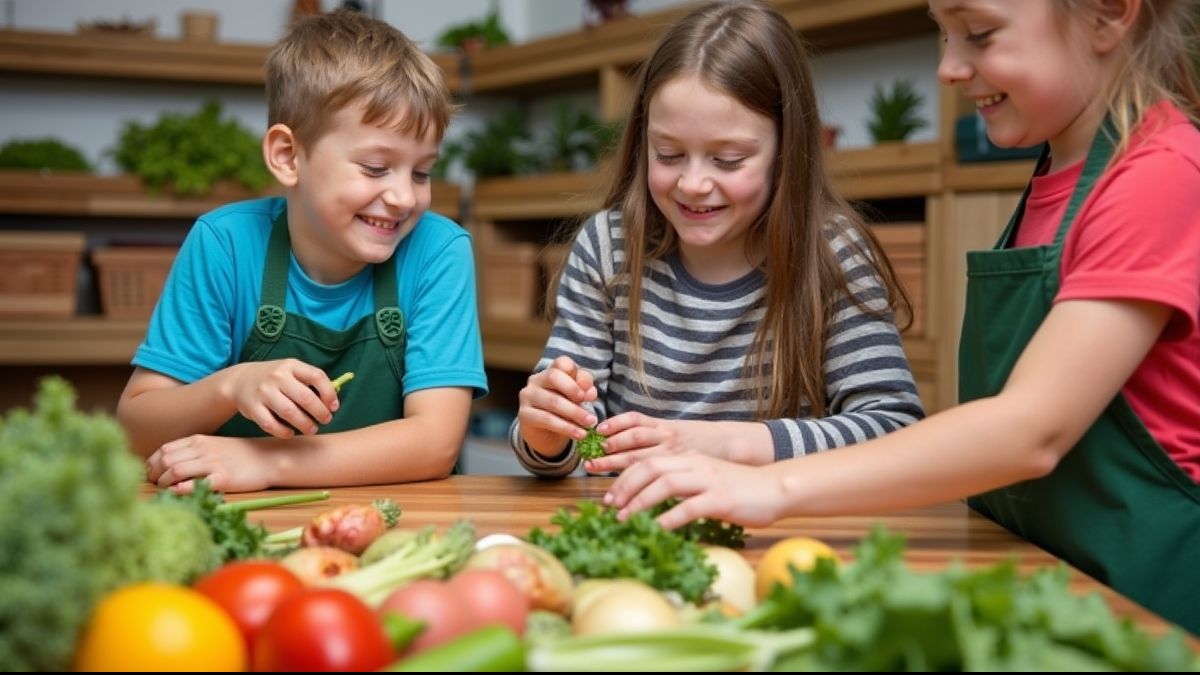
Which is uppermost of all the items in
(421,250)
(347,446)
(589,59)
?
(589,59)

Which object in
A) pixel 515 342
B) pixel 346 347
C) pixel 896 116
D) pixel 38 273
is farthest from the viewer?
pixel 515 342

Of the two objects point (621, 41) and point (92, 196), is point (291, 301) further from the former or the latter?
point (92, 196)

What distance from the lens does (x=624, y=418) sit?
142 cm

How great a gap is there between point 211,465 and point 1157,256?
3.44 ft

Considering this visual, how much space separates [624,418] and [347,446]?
378mm

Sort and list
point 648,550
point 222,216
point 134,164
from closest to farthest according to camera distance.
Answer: point 648,550 → point 222,216 → point 134,164

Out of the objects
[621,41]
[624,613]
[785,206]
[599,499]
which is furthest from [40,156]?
[624,613]

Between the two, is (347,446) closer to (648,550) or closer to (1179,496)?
(648,550)

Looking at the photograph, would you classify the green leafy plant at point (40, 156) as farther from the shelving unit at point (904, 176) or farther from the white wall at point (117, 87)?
the shelving unit at point (904, 176)

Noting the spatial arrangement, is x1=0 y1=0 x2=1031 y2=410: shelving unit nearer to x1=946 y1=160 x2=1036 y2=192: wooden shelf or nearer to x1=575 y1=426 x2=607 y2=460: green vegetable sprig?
x1=946 y1=160 x2=1036 y2=192: wooden shelf

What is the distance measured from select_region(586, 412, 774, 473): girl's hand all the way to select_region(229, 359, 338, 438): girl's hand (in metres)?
0.32

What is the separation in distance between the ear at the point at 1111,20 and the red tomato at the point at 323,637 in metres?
0.97

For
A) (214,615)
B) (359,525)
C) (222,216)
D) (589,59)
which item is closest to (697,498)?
(359,525)

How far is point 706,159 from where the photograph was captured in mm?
1703
